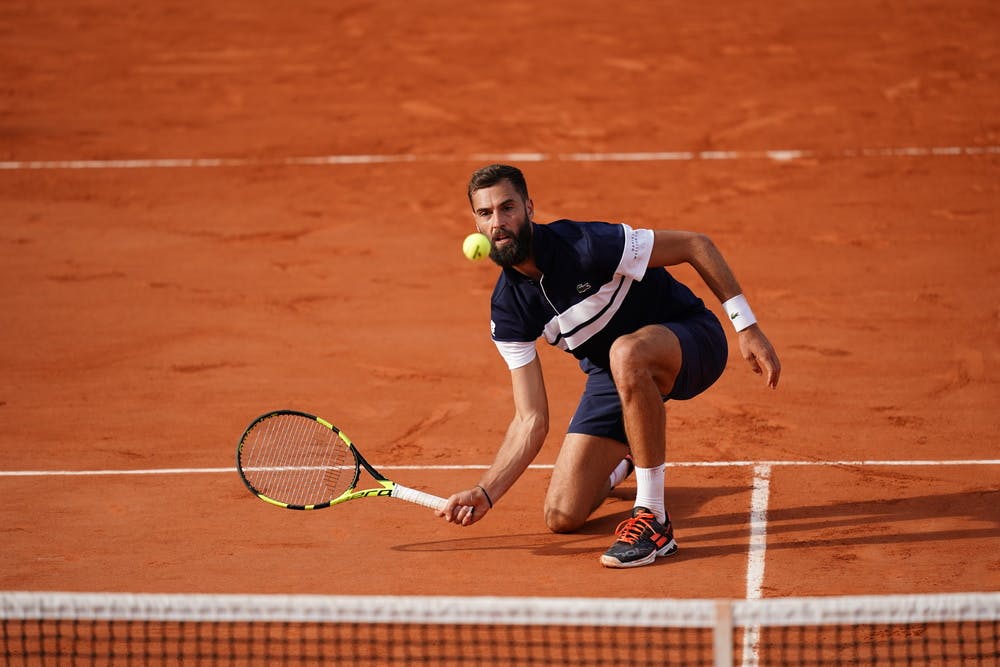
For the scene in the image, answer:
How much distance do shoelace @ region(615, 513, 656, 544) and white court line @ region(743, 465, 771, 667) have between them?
0.49 m

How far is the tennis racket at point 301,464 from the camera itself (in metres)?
6.22

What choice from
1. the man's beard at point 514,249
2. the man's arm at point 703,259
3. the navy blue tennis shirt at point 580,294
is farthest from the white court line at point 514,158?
the man's beard at point 514,249

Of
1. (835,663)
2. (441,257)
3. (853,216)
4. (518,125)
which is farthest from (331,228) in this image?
(835,663)

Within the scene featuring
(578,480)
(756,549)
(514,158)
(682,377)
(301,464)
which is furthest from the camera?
(514,158)

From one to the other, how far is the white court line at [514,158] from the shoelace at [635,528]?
7.64m

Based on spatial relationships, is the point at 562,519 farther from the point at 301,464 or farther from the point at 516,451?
the point at 301,464

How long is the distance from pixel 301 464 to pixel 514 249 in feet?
6.61

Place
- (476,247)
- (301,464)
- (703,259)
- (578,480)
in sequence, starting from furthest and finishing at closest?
1. (301,464)
2. (578,480)
3. (703,259)
4. (476,247)

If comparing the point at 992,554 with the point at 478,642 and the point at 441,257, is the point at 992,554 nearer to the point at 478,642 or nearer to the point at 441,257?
the point at 478,642

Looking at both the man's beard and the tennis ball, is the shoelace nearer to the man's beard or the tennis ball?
the man's beard

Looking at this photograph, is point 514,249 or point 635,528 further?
point 635,528

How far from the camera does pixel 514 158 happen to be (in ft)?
44.0

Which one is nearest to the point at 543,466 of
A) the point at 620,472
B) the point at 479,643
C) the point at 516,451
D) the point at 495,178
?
the point at 620,472

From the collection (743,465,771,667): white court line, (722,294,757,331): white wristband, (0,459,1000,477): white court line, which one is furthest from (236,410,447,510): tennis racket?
(722,294,757,331): white wristband
